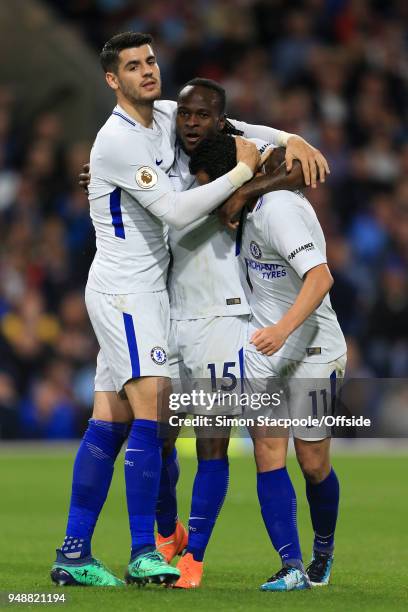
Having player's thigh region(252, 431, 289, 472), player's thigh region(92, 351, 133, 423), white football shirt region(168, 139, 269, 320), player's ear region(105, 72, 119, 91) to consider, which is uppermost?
player's ear region(105, 72, 119, 91)

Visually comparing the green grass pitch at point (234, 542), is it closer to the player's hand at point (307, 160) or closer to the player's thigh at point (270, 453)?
the player's thigh at point (270, 453)

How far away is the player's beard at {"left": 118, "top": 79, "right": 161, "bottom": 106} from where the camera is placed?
20.6ft

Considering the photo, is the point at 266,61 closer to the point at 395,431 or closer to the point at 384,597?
the point at 395,431

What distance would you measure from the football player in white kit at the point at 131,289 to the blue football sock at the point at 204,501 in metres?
0.22

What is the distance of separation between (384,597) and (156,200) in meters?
2.00

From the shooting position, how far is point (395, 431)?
14891 mm

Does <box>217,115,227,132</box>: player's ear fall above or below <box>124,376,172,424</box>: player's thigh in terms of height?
above

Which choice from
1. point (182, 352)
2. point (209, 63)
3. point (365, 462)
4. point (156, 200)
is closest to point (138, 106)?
point (156, 200)

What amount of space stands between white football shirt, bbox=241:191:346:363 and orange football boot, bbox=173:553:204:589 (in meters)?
1.01

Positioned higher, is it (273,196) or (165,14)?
(165,14)

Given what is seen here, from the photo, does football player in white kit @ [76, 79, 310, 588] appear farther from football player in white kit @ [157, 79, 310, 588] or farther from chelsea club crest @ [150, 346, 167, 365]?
chelsea club crest @ [150, 346, 167, 365]

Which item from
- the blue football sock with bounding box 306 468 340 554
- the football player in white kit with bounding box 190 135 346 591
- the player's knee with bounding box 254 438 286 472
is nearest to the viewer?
the football player in white kit with bounding box 190 135 346 591

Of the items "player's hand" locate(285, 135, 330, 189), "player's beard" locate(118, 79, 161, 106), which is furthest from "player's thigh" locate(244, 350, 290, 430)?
"player's beard" locate(118, 79, 161, 106)

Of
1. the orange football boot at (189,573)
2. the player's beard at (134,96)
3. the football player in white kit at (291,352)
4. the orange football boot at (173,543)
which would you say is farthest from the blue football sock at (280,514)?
the player's beard at (134,96)
